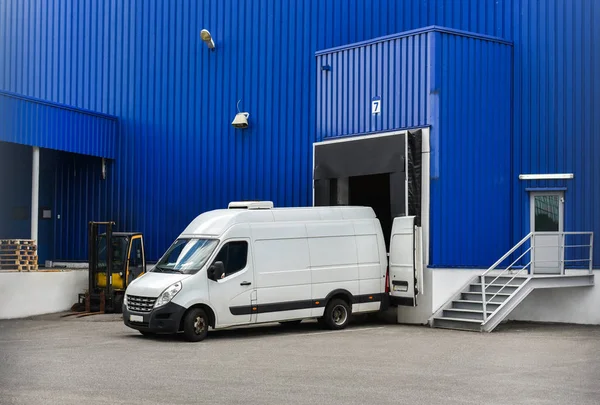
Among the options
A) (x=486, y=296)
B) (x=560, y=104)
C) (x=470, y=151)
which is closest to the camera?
(x=486, y=296)

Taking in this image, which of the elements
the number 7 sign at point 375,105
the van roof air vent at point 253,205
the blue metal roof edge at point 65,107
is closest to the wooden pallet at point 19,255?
the blue metal roof edge at point 65,107

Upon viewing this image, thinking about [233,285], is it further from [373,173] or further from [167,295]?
[373,173]

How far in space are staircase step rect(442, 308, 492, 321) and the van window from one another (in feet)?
16.4

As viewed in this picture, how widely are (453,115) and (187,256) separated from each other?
7.37 meters

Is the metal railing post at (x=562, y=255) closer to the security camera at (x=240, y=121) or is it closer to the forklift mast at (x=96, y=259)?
the security camera at (x=240, y=121)

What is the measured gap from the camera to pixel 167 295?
14.5 metres

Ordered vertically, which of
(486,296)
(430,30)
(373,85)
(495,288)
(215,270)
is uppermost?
(430,30)

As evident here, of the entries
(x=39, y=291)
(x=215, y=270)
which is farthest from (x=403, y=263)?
(x=39, y=291)

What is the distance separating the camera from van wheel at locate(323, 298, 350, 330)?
55.5 feet

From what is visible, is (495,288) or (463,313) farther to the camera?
(495,288)

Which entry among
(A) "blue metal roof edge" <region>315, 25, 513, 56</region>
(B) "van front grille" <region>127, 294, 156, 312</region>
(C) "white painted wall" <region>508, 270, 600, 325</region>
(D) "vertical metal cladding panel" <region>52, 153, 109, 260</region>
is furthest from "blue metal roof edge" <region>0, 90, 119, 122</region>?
(C) "white painted wall" <region>508, 270, 600, 325</region>

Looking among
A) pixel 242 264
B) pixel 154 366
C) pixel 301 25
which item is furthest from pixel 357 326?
pixel 301 25

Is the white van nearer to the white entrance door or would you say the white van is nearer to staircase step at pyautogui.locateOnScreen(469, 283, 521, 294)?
staircase step at pyautogui.locateOnScreen(469, 283, 521, 294)

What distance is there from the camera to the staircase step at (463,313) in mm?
16922
